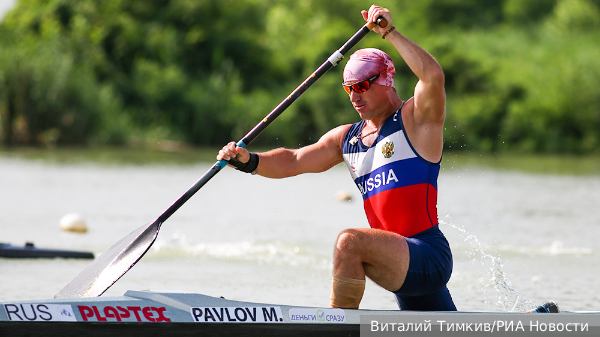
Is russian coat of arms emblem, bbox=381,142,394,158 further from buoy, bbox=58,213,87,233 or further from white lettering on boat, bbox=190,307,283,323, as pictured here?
buoy, bbox=58,213,87,233

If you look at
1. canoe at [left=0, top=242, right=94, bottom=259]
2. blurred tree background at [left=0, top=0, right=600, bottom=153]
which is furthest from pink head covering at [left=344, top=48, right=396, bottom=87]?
blurred tree background at [left=0, top=0, right=600, bottom=153]

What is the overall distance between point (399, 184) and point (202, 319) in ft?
4.40

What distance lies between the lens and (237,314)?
4.30 metres

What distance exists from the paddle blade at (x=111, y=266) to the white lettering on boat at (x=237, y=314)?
0.97 meters

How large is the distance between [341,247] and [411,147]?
2.48 feet

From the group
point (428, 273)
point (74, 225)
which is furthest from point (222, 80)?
point (428, 273)

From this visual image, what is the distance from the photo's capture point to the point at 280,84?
166 feet

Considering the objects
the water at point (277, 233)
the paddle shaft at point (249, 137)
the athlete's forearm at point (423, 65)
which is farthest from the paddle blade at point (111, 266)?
the athlete's forearm at point (423, 65)

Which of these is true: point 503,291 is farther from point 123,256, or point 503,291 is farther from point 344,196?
point 344,196

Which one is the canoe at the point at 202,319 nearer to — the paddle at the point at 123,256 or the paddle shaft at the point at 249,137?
the paddle at the point at 123,256

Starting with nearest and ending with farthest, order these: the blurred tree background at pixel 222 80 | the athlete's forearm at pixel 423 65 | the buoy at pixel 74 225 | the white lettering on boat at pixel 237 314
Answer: the white lettering on boat at pixel 237 314
the athlete's forearm at pixel 423 65
the buoy at pixel 74 225
the blurred tree background at pixel 222 80

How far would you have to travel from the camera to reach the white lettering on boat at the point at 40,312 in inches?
163

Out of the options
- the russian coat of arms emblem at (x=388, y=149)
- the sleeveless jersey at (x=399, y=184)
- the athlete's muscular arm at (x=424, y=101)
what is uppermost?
the athlete's muscular arm at (x=424, y=101)

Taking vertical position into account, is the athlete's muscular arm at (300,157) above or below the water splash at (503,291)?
above
